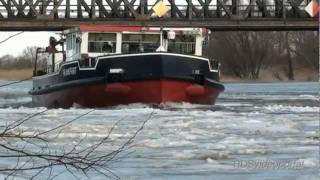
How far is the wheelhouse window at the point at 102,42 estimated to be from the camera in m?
27.3

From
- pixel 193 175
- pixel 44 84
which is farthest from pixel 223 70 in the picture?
pixel 193 175

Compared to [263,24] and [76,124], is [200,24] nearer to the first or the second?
[263,24]

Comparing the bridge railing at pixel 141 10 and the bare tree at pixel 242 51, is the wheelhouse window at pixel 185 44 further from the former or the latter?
the bare tree at pixel 242 51

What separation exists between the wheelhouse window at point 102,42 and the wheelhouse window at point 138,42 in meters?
0.39

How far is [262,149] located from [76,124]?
250 inches

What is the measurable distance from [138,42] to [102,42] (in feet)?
4.37

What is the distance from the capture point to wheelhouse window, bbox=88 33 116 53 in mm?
27344

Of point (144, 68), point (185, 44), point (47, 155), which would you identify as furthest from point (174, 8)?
point (47, 155)

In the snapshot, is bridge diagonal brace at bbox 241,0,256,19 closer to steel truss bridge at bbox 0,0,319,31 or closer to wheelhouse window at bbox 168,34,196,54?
steel truss bridge at bbox 0,0,319,31

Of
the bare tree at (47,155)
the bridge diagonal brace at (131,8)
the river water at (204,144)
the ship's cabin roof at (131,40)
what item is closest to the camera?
the bare tree at (47,155)

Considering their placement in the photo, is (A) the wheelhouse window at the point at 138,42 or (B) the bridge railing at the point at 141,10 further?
(B) the bridge railing at the point at 141,10

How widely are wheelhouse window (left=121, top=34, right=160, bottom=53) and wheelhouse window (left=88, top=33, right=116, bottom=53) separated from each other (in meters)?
0.39

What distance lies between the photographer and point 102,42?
1093 inches

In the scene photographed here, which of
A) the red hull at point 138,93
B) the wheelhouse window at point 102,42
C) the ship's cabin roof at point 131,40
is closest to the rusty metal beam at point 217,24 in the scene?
the ship's cabin roof at point 131,40
